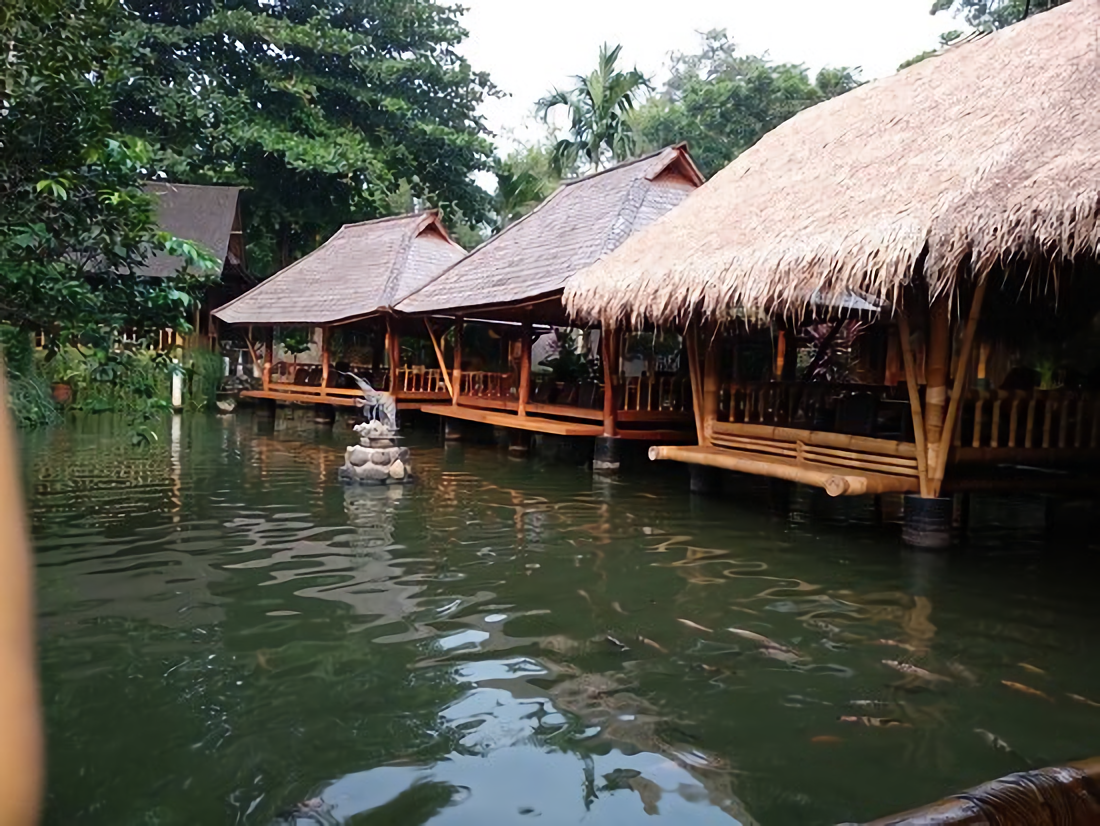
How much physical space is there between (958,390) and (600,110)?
68.7 feet

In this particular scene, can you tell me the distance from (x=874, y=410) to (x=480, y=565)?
4.53 meters

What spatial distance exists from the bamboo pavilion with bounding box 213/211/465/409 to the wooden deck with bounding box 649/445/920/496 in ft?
26.2

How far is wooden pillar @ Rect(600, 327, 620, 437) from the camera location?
35.7ft

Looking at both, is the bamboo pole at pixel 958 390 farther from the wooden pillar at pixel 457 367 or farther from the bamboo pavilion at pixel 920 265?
the wooden pillar at pixel 457 367

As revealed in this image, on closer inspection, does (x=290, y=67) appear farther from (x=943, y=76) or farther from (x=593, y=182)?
(x=943, y=76)

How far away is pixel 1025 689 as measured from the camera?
412 centimetres

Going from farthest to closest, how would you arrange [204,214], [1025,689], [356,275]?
1. [204,214]
2. [356,275]
3. [1025,689]

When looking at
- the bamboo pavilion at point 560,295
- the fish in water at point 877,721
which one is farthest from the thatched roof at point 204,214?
the fish in water at point 877,721

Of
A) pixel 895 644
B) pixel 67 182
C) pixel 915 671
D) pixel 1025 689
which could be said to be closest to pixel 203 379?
pixel 67 182

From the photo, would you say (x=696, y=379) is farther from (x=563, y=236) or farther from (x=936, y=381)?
(x=563, y=236)

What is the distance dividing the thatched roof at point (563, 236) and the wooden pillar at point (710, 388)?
84.2 inches

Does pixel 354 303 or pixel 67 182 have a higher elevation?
pixel 354 303

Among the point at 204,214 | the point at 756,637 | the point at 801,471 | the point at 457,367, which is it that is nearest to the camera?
the point at 756,637

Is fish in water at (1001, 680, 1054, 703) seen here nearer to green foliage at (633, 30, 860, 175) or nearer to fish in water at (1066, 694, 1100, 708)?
fish in water at (1066, 694, 1100, 708)
